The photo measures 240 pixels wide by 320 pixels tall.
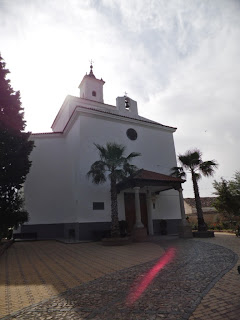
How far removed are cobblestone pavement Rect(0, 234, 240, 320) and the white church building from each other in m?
9.00

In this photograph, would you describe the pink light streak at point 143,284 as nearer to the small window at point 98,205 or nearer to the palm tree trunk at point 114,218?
the palm tree trunk at point 114,218

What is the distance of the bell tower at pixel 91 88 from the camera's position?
25125mm

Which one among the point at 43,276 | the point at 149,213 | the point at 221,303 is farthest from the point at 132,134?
the point at 221,303

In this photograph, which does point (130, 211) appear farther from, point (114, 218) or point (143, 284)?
point (143, 284)

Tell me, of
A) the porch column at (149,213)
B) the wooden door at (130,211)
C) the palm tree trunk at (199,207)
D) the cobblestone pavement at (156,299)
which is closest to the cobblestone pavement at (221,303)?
the cobblestone pavement at (156,299)

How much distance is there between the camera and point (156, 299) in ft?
13.4

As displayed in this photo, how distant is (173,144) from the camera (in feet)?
71.9

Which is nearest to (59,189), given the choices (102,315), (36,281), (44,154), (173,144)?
(44,154)

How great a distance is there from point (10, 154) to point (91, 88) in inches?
594

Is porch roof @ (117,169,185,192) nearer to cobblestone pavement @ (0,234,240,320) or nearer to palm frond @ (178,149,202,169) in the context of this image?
palm frond @ (178,149,202,169)

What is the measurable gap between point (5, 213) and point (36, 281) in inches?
Result: 311

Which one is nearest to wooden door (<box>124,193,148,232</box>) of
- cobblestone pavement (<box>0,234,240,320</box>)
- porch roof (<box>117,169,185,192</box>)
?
porch roof (<box>117,169,185,192</box>)

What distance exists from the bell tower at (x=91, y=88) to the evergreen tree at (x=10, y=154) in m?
11.6

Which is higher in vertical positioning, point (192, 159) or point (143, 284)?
point (192, 159)
